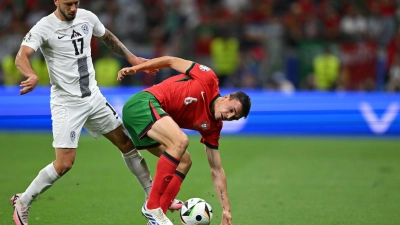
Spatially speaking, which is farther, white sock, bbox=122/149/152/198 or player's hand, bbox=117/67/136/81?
white sock, bbox=122/149/152/198

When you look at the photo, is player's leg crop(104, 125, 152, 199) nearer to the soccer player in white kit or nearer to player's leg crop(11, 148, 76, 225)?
the soccer player in white kit

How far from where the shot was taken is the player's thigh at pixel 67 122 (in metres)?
6.71

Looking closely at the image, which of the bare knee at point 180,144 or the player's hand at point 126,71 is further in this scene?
the player's hand at point 126,71

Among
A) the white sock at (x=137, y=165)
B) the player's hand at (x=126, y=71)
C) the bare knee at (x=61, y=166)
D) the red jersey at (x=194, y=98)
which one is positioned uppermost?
the player's hand at (x=126, y=71)

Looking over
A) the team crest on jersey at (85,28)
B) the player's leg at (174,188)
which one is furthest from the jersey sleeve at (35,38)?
the player's leg at (174,188)

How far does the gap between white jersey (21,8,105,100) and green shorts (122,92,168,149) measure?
579 mm

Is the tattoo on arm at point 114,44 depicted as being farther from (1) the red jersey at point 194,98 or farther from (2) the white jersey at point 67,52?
(1) the red jersey at point 194,98

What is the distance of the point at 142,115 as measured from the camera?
6500 mm

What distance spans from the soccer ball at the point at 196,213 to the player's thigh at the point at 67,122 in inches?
51.1

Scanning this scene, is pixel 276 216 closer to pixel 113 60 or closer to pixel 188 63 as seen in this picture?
pixel 188 63

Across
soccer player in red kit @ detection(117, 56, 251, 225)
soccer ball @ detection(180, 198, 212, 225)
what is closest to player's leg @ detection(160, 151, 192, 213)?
soccer player in red kit @ detection(117, 56, 251, 225)

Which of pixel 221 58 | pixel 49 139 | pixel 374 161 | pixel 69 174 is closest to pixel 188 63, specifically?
pixel 69 174

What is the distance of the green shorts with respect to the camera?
6453mm

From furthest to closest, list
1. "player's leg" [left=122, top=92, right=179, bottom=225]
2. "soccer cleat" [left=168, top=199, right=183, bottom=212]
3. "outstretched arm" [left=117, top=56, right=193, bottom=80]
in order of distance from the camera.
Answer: "soccer cleat" [left=168, top=199, right=183, bottom=212] < "outstretched arm" [left=117, top=56, right=193, bottom=80] < "player's leg" [left=122, top=92, right=179, bottom=225]
